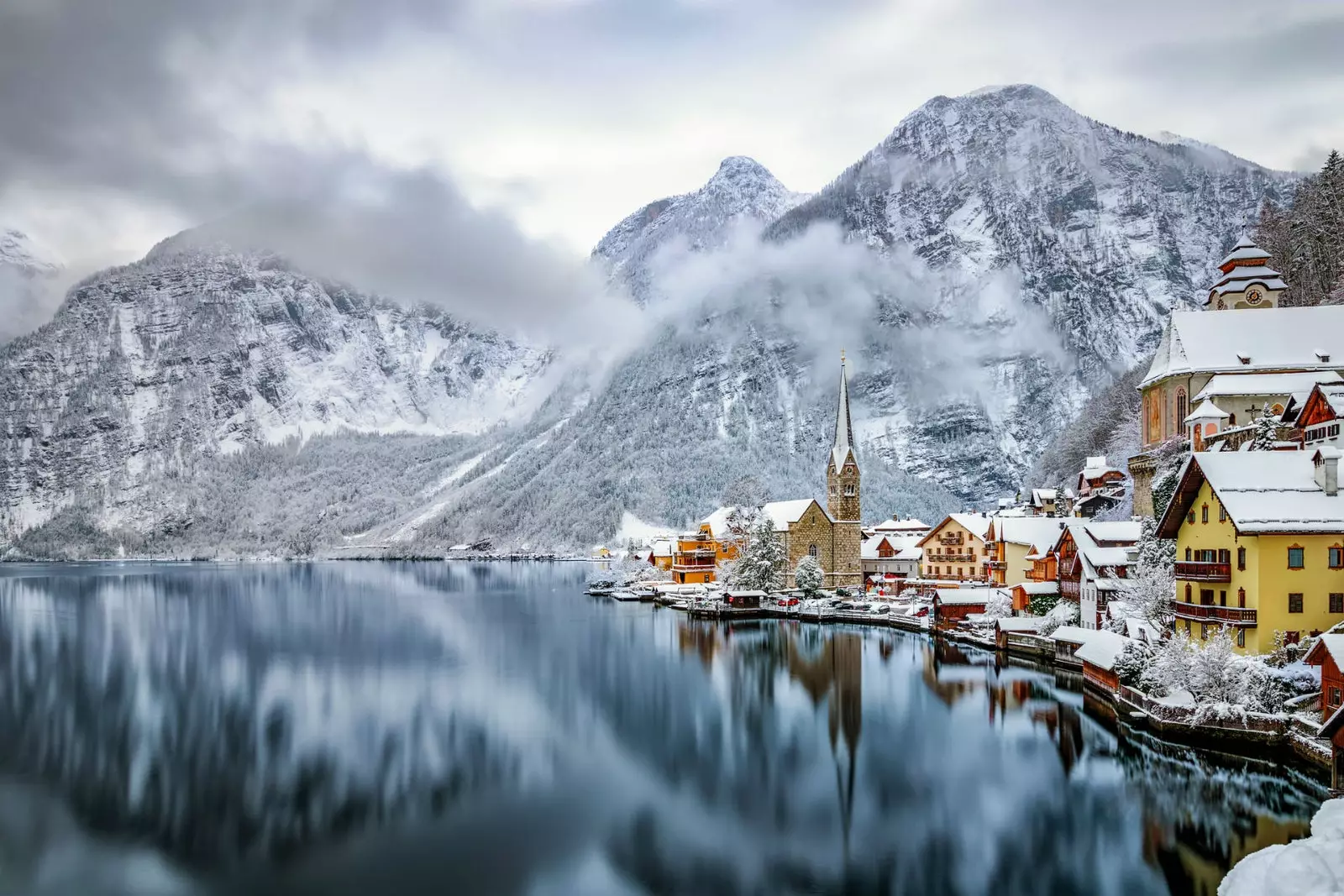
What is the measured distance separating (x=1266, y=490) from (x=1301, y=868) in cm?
2289

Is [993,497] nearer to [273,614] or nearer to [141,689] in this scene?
[273,614]

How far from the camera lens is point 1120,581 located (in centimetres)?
4741

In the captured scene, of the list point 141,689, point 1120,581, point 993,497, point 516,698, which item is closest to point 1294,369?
point 1120,581

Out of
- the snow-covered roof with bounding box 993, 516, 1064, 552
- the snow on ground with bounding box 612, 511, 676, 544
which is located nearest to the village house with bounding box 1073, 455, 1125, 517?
the snow-covered roof with bounding box 993, 516, 1064, 552

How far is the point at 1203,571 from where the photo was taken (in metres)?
35.9

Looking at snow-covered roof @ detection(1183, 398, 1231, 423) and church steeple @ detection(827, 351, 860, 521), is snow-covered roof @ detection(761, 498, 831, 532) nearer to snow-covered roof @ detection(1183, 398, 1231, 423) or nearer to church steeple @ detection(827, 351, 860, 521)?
church steeple @ detection(827, 351, 860, 521)

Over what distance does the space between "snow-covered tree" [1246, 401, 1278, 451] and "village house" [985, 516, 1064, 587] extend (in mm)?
23741

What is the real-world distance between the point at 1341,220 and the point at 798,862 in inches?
2593

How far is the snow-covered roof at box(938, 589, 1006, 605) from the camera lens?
6641 centimetres

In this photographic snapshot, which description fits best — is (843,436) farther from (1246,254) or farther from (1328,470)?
(1328,470)

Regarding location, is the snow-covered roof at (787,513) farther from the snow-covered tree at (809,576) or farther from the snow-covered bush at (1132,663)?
the snow-covered bush at (1132,663)

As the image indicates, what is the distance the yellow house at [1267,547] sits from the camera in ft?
107

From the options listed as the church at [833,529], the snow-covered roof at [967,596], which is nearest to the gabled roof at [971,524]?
the church at [833,529]

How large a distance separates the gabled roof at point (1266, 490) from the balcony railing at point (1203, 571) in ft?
8.24
